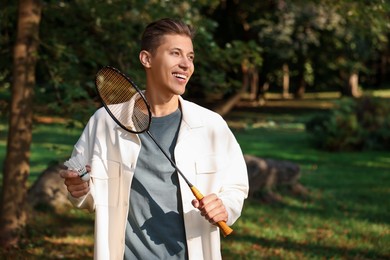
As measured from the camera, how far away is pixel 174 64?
321 centimetres

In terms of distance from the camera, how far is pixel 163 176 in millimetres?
3189

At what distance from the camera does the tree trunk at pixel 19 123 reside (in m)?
7.27

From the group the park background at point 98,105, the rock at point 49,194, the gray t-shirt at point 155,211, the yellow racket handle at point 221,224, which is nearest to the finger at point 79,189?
the gray t-shirt at point 155,211

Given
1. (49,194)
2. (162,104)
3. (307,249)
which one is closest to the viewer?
(162,104)

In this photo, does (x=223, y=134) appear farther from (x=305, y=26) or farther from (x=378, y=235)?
(x=305, y=26)

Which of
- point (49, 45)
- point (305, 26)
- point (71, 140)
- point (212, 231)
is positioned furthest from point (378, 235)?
point (305, 26)

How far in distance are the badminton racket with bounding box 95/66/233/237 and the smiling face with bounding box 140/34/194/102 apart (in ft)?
0.36

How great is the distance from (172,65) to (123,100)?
0.30 metres

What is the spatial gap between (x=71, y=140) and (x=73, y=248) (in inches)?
473

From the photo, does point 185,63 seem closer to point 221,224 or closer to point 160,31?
point 160,31

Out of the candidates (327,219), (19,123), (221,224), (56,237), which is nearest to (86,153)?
(221,224)

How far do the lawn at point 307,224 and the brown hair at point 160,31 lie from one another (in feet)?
12.5

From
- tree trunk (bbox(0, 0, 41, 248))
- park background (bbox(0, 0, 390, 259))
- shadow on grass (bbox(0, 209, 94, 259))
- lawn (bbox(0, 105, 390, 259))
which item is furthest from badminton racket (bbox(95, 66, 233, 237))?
shadow on grass (bbox(0, 209, 94, 259))

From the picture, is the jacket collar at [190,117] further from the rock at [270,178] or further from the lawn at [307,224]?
the rock at [270,178]
